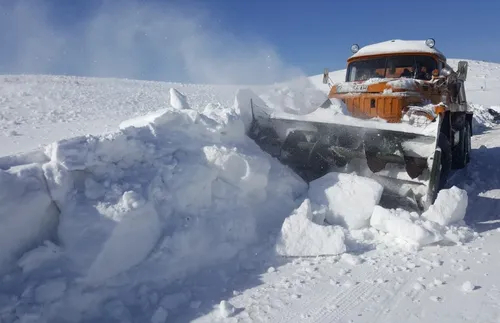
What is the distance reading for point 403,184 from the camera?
508 cm

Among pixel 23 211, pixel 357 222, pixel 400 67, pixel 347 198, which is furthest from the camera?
pixel 400 67

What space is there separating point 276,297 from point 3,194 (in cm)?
225

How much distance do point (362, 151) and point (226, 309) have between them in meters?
3.03

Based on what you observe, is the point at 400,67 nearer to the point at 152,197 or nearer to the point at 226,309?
the point at 152,197

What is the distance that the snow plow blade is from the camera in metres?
4.86

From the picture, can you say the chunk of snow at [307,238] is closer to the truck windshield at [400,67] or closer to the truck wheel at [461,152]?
the truck windshield at [400,67]

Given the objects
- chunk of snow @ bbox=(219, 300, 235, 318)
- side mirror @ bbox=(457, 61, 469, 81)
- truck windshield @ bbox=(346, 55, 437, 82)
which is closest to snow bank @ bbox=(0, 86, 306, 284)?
chunk of snow @ bbox=(219, 300, 235, 318)

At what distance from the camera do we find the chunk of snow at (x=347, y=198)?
4.48 meters

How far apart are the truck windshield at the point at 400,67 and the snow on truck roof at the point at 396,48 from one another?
0.10 metres

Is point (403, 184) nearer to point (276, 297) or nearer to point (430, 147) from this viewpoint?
point (430, 147)

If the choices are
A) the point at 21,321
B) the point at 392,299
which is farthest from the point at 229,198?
the point at 21,321

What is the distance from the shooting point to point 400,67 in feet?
21.6

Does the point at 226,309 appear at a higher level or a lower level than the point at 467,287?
lower

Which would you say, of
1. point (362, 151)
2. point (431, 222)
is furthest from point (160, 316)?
point (362, 151)
